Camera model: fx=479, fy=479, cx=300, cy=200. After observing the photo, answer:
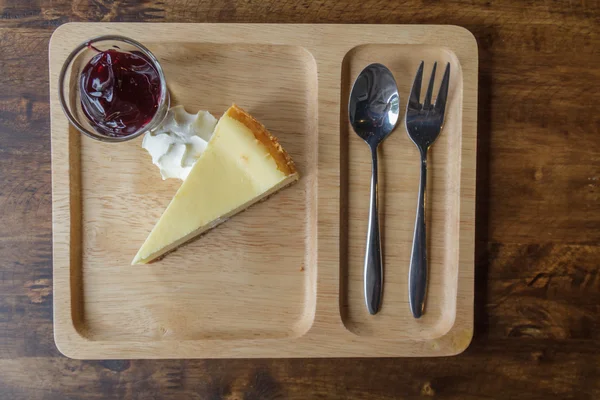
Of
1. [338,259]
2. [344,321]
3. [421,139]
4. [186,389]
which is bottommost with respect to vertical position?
[186,389]

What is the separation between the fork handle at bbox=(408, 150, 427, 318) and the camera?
42.7 inches

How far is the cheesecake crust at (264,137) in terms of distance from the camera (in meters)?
1.00

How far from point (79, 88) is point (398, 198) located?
0.73 m

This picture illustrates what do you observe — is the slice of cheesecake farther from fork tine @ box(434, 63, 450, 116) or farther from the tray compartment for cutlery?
fork tine @ box(434, 63, 450, 116)

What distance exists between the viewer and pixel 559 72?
3.75 feet

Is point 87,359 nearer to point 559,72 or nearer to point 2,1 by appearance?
point 2,1

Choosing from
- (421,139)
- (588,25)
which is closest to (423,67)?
(421,139)

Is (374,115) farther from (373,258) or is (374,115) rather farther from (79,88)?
(79,88)

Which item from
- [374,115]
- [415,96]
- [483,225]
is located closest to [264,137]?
[374,115]

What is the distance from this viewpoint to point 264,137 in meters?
1.01

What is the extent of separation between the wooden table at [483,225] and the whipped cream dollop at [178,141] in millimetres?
253

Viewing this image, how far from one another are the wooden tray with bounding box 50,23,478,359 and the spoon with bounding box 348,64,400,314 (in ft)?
0.08

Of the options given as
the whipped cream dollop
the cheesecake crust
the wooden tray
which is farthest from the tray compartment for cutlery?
the whipped cream dollop

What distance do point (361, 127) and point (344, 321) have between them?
45 cm
